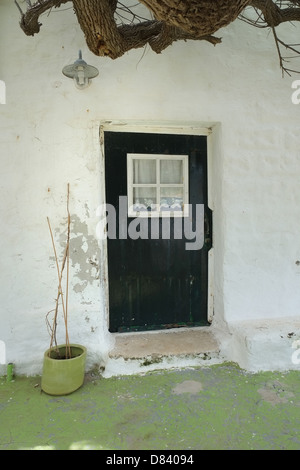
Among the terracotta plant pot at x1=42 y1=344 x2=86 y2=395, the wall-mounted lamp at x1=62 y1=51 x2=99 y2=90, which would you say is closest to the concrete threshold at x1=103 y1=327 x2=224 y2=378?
the terracotta plant pot at x1=42 y1=344 x2=86 y2=395

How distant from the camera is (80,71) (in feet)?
8.38

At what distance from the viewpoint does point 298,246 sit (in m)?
3.22

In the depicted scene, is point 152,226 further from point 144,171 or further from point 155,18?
point 155,18

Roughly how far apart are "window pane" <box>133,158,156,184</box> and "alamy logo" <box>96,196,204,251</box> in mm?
255

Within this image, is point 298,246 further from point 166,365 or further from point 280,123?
point 166,365

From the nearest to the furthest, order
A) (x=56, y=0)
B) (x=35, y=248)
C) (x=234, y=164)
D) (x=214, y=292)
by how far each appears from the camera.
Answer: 1. (x=56, y=0)
2. (x=35, y=248)
3. (x=234, y=164)
4. (x=214, y=292)

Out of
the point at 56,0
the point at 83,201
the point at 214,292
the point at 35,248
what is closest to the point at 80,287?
the point at 35,248

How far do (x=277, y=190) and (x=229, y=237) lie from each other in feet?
2.30

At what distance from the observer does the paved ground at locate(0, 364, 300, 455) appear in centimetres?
204

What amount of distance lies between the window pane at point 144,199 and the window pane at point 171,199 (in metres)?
0.09

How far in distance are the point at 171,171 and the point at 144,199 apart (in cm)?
42

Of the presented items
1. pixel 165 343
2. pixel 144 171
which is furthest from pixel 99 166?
pixel 165 343

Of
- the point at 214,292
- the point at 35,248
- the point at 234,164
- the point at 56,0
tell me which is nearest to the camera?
the point at 56,0

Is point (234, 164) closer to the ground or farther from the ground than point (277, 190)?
farther from the ground
